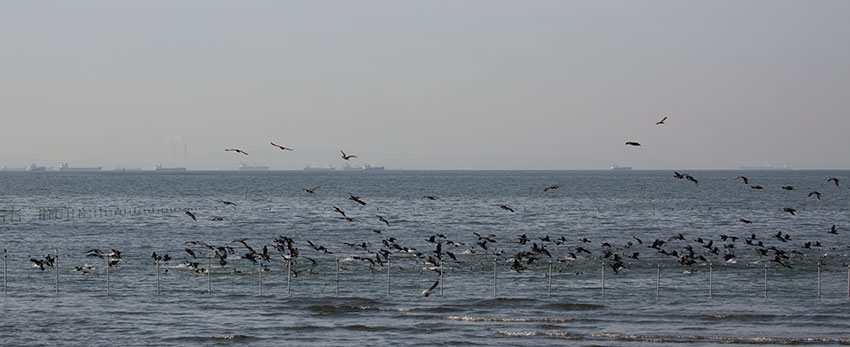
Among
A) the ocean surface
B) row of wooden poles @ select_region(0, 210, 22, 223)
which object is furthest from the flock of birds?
row of wooden poles @ select_region(0, 210, 22, 223)

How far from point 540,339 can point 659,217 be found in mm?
88350

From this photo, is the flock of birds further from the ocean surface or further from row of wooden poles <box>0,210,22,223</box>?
row of wooden poles <box>0,210,22,223</box>

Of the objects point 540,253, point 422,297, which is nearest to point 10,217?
point 540,253

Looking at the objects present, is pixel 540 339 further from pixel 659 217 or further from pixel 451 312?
pixel 659 217

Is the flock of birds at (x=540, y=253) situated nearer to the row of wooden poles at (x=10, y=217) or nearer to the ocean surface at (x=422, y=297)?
the ocean surface at (x=422, y=297)

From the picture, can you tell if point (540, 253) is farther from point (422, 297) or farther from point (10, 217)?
point (10, 217)

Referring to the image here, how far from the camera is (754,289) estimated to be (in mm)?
48688

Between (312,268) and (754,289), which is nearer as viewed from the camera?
(754,289)

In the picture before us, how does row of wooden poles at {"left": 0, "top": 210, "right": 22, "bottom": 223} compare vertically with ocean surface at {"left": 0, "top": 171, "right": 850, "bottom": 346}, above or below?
above

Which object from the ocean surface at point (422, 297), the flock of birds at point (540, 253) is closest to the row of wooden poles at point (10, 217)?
the ocean surface at point (422, 297)

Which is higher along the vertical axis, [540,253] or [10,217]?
[540,253]

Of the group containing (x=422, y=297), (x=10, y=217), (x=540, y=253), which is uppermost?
(x=540, y=253)

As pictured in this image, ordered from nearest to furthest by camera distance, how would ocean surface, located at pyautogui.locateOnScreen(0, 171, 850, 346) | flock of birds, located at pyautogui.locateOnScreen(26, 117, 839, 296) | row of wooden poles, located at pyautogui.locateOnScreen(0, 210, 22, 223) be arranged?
ocean surface, located at pyautogui.locateOnScreen(0, 171, 850, 346) < flock of birds, located at pyautogui.locateOnScreen(26, 117, 839, 296) < row of wooden poles, located at pyautogui.locateOnScreen(0, 210, 22, 223)

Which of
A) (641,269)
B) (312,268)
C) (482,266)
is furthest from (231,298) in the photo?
(641,269)
